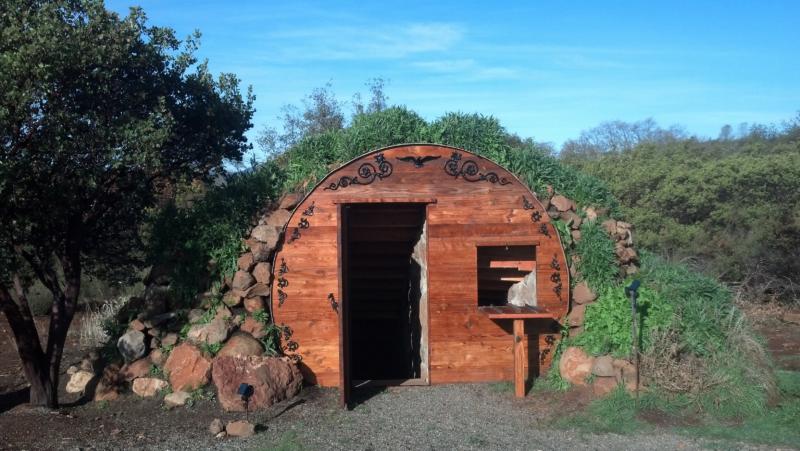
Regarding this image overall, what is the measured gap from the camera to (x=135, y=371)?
28.3 ft

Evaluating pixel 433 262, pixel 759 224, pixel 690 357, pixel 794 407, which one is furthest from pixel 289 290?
pixel 759 224

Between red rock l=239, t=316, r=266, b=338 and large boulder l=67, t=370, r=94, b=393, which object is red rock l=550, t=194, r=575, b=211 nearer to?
red rock l=239, t=316, r=266, b=338

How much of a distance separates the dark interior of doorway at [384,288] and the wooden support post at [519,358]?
205 cm

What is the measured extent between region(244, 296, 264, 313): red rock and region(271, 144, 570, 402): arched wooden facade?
0.54 ft

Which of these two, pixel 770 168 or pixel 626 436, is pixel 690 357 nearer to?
pixel 626 436

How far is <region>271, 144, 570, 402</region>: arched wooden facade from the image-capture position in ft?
29.8

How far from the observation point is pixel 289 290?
908cm

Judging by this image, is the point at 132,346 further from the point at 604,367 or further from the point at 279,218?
the point at 604,367

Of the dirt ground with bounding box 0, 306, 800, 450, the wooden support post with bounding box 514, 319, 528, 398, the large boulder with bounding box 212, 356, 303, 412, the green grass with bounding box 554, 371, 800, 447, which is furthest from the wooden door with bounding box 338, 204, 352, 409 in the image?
the green grass with bounding box 554, 371, 800, 447

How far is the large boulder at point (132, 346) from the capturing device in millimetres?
8766

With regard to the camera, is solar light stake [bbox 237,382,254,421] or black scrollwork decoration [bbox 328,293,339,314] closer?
solar light stake [bbox 237,382,254,421]

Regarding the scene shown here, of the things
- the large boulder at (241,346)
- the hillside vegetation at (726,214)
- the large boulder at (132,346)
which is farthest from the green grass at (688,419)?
the hillside vegetation at (726,214)

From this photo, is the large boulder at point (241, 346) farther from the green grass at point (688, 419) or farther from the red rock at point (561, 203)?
the red rock at point (561, 203)

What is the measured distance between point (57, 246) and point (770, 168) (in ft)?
48.9
